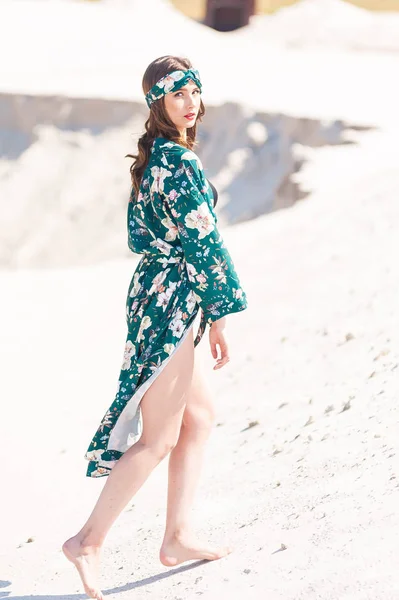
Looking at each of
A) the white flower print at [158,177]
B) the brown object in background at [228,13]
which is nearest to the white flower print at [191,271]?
the white flower print at [158,177]

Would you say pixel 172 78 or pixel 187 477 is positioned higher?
pixel 172 78

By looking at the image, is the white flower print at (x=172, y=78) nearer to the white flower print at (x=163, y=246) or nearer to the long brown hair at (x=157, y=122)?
the long brown hair at (x=157, y=122)

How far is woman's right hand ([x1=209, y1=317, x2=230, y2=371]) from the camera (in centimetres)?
282

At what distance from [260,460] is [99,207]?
1536 centimetres

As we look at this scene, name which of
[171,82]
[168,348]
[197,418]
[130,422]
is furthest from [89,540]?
[171,82]

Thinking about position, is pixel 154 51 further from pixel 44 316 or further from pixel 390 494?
pixel 390 494

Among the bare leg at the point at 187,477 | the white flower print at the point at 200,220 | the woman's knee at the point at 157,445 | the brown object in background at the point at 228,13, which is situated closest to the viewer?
the white flower print at the point at 200,220

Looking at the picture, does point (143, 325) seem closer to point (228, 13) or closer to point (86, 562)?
point (86, 562)

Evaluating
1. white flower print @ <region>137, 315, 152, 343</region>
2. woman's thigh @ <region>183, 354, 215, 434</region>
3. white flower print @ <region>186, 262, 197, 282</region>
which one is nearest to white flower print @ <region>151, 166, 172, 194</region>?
white flower print @ <region>186, 262, 197, 282</region>

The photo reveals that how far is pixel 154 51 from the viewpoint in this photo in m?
26.7

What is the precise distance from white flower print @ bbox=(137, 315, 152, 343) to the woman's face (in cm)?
58

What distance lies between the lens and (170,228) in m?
2.83

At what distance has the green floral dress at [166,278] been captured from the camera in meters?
2.77

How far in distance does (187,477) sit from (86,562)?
1.31 feet
